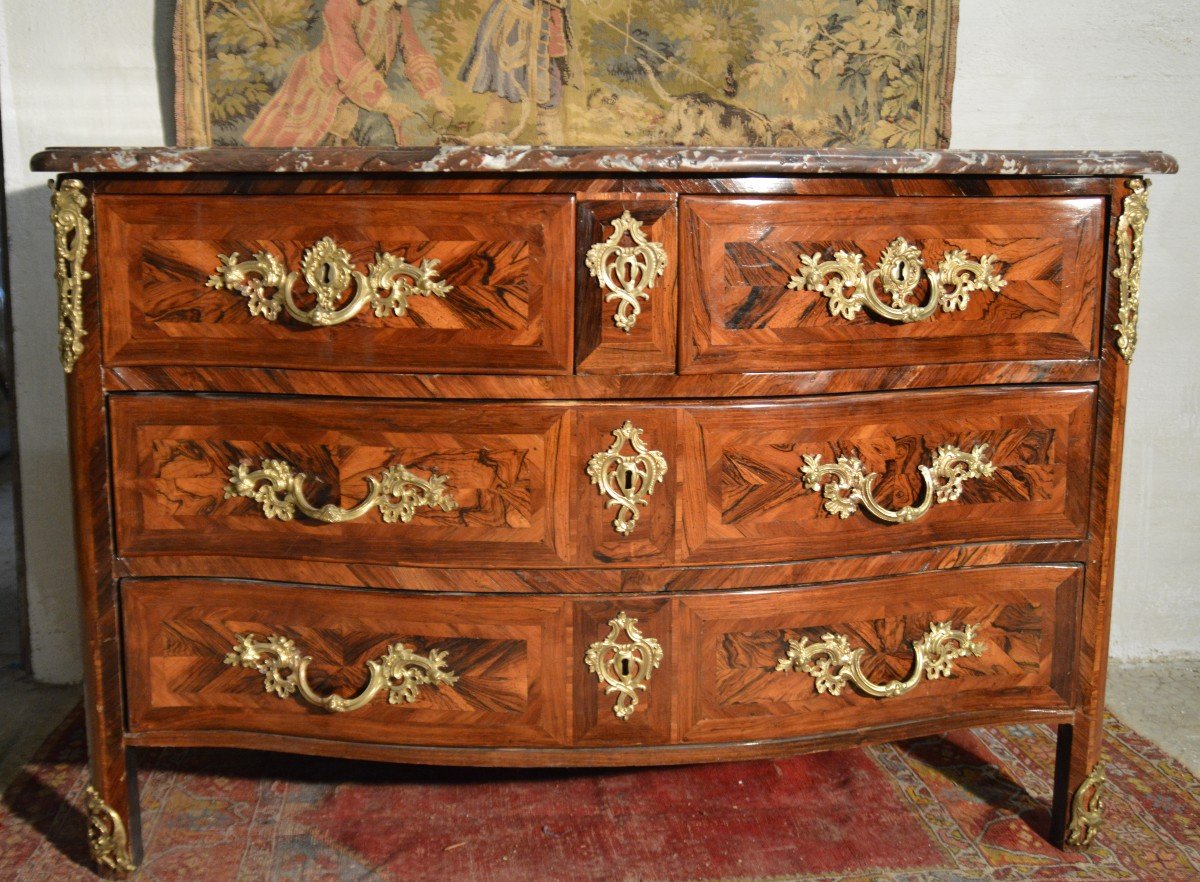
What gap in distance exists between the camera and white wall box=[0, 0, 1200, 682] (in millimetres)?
2049

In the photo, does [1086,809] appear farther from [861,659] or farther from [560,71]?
[560,71]

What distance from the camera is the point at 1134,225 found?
1.48 meters

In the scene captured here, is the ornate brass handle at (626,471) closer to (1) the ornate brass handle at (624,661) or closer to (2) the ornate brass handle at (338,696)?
(1) the ornate brass handle at (624,661)

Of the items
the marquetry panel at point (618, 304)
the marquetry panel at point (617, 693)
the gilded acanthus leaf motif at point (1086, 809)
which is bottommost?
Result: the gilded acanthus leaf motif at point (1086, 809)

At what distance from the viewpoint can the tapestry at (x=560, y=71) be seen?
200 cm

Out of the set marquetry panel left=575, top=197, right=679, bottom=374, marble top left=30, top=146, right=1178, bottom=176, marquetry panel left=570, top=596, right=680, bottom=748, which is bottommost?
marquetry panel left=570, top=596, right=680, bottom=748

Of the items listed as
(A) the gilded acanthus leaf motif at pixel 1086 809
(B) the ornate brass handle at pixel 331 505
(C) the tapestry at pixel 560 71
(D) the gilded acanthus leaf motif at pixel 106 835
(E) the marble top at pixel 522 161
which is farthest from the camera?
(C) the tapestry at pixel 560 71

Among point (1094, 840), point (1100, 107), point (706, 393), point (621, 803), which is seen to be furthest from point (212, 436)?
point (1100, 107)

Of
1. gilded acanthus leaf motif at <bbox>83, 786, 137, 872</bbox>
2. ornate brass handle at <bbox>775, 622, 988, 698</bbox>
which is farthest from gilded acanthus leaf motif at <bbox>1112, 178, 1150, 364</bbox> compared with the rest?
gilded acanthus leaf motif at <bbox>83, 786, 137, 872</bbox>

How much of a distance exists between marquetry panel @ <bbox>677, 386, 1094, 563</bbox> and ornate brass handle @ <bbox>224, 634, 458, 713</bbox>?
1.32ft

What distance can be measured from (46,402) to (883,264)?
1709mm

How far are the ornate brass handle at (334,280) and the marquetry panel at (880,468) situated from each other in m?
0.40

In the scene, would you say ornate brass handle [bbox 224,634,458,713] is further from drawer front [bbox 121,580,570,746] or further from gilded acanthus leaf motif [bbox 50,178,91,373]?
gilded acanthus leaf motif [bbox 50,178,91,373]

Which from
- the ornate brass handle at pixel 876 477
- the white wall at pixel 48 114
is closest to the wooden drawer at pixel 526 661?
the ornate brass handle at pixel 876 477
